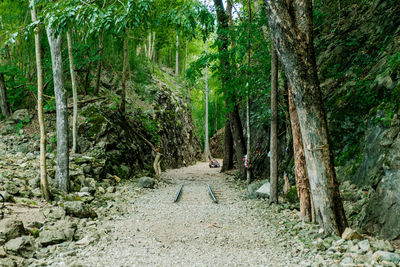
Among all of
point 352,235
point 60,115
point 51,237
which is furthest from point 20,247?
point 352,235

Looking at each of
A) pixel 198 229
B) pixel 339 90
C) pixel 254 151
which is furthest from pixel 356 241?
pixel 254 151

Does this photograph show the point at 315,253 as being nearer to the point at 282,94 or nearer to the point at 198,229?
the point at 198,229

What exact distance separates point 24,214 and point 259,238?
4.31m

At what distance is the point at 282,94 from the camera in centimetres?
887

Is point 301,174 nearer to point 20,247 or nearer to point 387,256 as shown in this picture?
point 387,256

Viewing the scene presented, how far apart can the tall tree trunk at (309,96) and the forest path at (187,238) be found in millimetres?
889

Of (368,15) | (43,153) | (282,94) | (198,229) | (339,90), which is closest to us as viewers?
(198,229)

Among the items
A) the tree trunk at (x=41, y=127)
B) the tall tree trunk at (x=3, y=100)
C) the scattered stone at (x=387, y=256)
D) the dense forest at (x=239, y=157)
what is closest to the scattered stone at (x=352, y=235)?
the dense forest at (x=239, y=157)

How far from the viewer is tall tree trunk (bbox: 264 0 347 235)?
14.4 feet

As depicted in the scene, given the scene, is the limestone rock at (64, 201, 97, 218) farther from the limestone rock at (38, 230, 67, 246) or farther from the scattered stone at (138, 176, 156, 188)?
the scattered stone at (138, 176, 156, 188)

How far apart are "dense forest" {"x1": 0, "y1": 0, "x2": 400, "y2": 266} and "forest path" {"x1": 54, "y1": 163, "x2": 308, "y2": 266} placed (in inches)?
1.4

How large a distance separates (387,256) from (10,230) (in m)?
5.04

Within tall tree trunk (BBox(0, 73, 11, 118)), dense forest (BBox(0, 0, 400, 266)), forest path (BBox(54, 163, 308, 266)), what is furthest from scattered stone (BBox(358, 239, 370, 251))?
tall tree trunk (BBox(0, 73, 11, 118))

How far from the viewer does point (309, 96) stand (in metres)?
4.42
